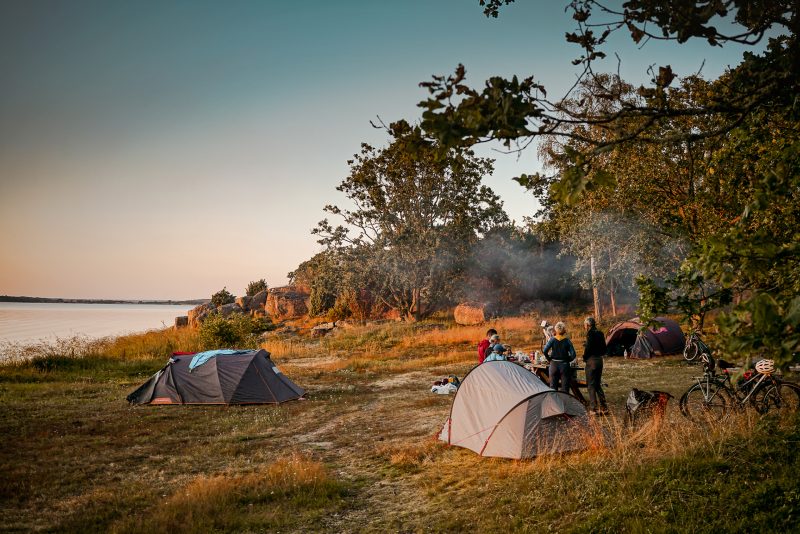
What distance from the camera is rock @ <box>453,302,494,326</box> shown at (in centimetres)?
3731

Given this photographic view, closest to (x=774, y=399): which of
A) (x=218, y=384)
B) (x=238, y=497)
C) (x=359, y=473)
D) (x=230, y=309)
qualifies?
(x=359, y=473)

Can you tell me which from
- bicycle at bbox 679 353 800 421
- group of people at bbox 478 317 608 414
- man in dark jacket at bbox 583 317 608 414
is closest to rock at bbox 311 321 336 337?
group of people at bbox 478 317 608 414

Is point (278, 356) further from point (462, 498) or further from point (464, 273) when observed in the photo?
point (462, 498)

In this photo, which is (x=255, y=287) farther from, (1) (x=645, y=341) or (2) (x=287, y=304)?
(1) (x=645, y=341)

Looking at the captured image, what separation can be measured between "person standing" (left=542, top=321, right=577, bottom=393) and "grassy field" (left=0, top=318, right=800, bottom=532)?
139cm

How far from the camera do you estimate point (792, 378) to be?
13.5 m

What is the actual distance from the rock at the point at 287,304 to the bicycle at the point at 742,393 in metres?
40.1

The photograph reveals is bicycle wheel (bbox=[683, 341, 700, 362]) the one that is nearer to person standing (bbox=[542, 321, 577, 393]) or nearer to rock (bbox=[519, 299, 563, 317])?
person standing (bbox=[542, 321, 577, 393])

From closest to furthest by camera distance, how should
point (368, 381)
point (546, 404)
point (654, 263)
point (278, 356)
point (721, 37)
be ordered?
point (721, 37) → point (546, 404) → point (368, 381) → point (654, 263) → point (278, 356)

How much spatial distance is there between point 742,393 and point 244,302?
5045cm

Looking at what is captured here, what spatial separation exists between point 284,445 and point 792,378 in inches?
508

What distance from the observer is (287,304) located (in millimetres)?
48438

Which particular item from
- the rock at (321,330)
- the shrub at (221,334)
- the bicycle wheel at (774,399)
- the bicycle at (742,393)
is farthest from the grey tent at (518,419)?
the rock at (321,330)

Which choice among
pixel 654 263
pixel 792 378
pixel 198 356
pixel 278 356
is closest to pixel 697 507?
pixel 792 378
